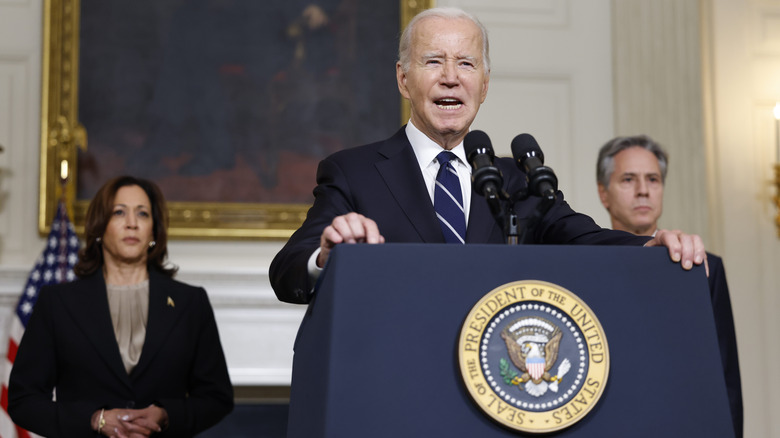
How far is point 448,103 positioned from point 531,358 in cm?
84

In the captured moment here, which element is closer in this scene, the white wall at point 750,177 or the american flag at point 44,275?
the american flag at point 44,275

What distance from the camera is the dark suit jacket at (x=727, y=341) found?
3.11 meters

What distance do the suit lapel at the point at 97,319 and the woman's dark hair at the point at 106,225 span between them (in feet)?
0.36

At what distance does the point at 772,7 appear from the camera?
641 cm

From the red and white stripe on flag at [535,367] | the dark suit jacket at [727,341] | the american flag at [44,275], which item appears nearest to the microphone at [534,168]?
the red and white stripe on flag at [535,367]

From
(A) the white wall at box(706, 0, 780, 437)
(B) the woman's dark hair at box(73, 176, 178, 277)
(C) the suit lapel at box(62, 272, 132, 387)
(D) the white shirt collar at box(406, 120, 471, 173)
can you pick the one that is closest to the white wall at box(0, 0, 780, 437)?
(A) the white wall at box(706, 0, 780, 437)

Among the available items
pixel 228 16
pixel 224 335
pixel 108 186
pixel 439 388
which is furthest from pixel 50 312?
pixel 228 16

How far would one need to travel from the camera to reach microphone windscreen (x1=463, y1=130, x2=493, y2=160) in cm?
184

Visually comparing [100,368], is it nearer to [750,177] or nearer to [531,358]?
[531,358]

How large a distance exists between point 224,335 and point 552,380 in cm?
417

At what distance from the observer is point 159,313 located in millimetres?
3650

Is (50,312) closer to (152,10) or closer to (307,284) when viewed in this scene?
(307,284)

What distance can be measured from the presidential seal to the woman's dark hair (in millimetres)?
2620

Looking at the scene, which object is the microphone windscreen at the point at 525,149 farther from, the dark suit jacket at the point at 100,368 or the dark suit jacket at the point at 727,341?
the dark suit jacket at the point at 100,368
